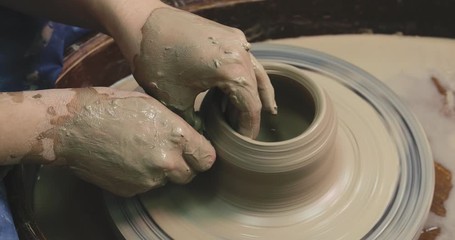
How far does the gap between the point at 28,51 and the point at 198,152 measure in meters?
0.61

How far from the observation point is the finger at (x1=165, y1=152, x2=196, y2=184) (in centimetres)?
123

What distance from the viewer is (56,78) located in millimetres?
1699

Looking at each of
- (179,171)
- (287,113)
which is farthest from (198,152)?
(287,113)

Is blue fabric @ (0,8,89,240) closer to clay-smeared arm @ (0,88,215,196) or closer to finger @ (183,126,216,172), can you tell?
clay-smeared arm @ (0,88,215,196)

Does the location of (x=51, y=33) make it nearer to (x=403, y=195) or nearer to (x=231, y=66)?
(x=231, y=66)

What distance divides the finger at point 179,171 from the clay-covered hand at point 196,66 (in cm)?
11

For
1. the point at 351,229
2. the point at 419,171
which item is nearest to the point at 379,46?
the point at 419,171

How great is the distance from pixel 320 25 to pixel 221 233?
35.5 inches

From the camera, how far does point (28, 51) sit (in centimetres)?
159

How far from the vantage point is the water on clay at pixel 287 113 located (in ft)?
4.61

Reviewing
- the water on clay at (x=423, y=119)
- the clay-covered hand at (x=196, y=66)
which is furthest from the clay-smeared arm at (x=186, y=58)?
the water on clay at (x=423, y=119)

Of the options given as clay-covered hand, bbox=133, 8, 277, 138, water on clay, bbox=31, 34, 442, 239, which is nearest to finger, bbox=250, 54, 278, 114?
clay-covered hand, bbox=133, 8, 277, 138

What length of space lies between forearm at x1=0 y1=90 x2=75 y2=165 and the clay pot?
0.32 meters

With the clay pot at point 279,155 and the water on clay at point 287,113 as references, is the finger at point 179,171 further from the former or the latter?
the water on clay at point 287,113
